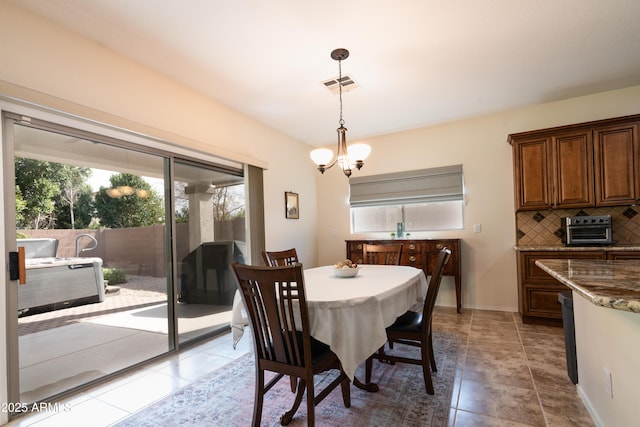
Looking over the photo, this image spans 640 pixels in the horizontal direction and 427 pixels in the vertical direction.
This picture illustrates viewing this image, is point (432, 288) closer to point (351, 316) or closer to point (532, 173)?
point (351, 316)

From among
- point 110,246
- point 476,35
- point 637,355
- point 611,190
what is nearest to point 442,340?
point 637,355

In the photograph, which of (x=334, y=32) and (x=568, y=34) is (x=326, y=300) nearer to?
(x=334, y=32)

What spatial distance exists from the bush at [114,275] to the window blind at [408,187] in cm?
331

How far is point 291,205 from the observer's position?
464cm

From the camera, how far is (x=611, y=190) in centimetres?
326

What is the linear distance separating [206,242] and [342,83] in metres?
2.23

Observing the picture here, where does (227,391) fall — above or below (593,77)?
below

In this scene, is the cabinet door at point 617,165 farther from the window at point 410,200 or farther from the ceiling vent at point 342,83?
the ceiling vent at point 342,83

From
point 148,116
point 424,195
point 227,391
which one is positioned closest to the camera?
point 227,391

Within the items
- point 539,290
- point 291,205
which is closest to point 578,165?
point 539,290

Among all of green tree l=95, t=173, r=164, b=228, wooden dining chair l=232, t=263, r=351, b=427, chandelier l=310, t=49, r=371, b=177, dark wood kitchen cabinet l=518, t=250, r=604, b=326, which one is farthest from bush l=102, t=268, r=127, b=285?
dark wood kitchen cabinet l=518, t=250, r=604, b=326

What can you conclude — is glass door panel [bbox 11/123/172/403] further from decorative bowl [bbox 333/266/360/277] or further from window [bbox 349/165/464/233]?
window [bbox 349/165/464/233]

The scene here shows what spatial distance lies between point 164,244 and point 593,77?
4604 mm

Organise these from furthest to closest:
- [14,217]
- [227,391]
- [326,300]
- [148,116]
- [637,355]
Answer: [148,116] < [227,391] < [14,217] < [326,300] < [637,355]
